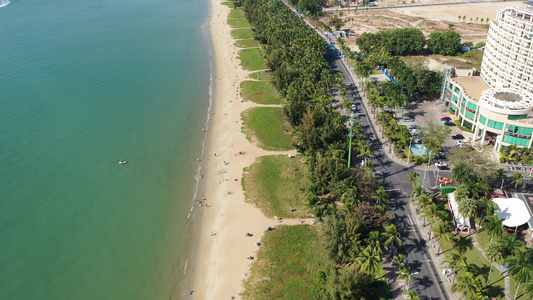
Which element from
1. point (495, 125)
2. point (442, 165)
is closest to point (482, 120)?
point (495, 125)

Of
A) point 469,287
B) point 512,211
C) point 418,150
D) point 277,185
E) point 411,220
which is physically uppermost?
point 418,150

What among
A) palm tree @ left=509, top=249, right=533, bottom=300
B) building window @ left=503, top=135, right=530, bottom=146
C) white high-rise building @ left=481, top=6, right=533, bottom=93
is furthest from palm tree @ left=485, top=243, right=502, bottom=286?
white high-rise building @ left=481, top=6, right=533, bottom=93

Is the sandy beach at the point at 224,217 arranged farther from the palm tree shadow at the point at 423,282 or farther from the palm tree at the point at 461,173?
the palm tree at the point at 461,173

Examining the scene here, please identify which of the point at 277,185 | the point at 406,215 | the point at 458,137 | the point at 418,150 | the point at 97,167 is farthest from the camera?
the point at 97,167

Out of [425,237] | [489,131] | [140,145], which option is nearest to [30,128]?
[140,145]

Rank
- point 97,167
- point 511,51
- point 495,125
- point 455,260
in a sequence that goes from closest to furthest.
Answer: point 455,260, point 495,125, point 97,167, point 511,51

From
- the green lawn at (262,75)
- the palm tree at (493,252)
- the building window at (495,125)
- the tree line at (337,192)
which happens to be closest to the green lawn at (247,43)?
the green lawn at (262,75)

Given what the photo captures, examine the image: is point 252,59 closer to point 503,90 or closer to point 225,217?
point 503,90
